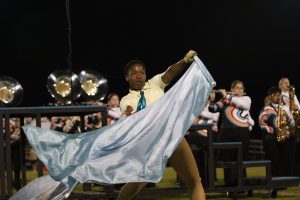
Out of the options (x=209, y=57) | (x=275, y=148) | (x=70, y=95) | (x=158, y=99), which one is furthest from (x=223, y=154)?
(x=209, y=57)

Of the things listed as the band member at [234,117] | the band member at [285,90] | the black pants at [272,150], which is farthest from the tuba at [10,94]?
the band member at [285,90]

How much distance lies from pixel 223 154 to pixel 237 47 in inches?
326

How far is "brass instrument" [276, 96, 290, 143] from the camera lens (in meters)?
12.0

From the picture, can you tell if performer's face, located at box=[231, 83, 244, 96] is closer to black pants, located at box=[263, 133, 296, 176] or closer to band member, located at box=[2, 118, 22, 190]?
black pants, located at box=[263, 133, 296, 176]

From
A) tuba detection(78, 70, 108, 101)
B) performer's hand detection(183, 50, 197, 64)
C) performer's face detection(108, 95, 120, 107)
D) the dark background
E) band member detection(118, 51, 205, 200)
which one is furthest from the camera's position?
the dark background

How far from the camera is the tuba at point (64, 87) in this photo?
10.9m

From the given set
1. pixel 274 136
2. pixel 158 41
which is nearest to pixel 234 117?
pixel 274 136

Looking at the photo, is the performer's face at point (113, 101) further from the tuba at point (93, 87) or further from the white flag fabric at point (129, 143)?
the white flag fabric at point (129, 143)

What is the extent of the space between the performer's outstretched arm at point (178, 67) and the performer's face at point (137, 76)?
21cm

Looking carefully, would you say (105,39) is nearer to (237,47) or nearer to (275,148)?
(237,47)

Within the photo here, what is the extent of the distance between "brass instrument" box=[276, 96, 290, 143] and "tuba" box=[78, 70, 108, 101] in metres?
2.62

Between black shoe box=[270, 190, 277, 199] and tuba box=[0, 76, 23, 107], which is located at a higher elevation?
tuba box=[0, 76, 23, 107]

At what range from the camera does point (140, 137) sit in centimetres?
777

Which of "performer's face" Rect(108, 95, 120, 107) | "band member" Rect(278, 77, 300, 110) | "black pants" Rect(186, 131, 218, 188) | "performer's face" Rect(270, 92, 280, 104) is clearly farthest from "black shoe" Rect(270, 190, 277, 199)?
"performer's face" Rect(108, 95, 120, 107)
